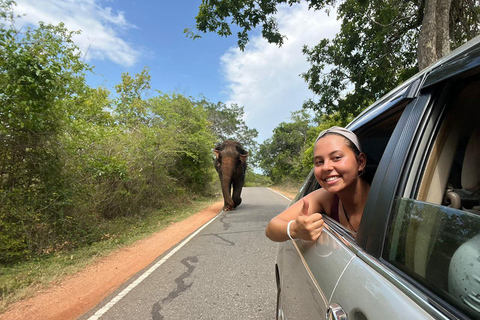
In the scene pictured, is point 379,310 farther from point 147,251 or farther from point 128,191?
point 128,191

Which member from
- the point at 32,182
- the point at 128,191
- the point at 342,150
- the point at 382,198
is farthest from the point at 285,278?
the point at 128,191

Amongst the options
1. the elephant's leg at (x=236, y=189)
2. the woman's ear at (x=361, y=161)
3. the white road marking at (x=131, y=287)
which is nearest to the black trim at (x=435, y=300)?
the woman's ear at (x=361, y=161)

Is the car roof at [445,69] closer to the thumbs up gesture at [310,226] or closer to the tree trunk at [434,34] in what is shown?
the thumbs up gesture at [310,226]

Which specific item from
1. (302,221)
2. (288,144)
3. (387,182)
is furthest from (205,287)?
(288,144)

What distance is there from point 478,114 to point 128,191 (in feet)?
34.5

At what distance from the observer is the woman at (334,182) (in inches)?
60.6

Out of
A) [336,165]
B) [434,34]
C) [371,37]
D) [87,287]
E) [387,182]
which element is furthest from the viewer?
[371,37]

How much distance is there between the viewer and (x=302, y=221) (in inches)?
59.2

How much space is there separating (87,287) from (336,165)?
4.56 meters

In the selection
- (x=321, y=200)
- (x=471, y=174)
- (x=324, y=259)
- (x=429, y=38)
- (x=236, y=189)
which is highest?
(x=429, y=38)

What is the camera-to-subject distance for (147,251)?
6.70 metres

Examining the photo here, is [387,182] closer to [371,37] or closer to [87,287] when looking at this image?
[87,287]

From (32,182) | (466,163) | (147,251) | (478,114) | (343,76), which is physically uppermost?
(343,76)

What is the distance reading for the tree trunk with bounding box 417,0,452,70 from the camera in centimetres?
695
